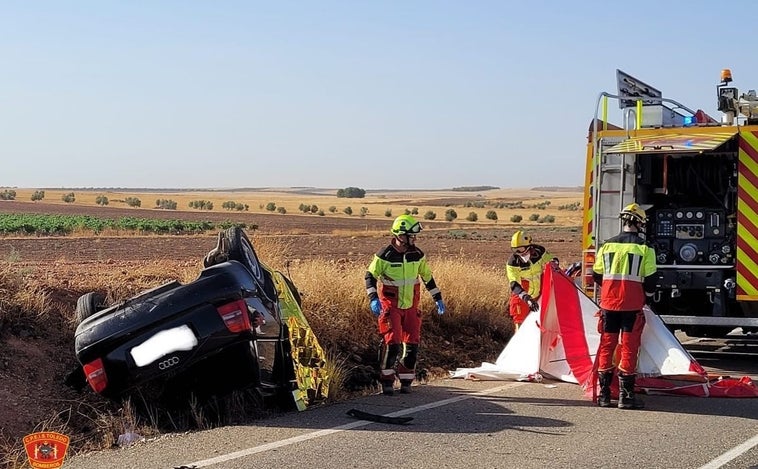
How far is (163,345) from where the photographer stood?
7.16 m

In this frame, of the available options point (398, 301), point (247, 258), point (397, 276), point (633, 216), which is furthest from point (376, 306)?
point (633, 216)

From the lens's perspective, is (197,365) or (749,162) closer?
(197,365)

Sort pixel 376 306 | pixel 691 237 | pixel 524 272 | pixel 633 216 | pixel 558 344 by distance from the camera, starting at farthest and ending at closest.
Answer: pixel 691 237 → pixel 524 272 → pixel 558 344 → pixel 376 306 → pixel 633 216

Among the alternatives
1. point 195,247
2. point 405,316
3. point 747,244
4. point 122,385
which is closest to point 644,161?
point 747,244

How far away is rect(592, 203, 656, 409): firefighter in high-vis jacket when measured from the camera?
836cm

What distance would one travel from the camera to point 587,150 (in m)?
11.4

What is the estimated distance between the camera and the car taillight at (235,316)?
7.22 m

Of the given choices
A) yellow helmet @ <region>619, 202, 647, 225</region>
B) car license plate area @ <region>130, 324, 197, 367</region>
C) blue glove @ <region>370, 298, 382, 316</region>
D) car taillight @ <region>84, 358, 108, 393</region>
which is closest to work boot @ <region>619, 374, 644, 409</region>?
yellow helmet @ <region>619, 202, 647, 225</region>

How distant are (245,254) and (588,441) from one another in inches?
124

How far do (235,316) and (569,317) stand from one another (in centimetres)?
395

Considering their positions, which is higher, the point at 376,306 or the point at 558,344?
the point at 376,306

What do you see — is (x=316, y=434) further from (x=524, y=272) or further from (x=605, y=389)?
(x=524, y=272)

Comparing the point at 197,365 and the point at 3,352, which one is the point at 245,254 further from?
the point at 3,352

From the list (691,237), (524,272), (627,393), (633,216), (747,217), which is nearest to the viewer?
(627,393)
